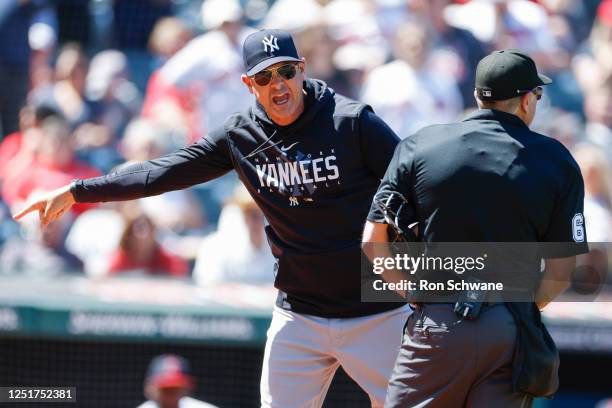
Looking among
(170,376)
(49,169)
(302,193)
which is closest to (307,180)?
(302,193)

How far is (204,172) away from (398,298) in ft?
2.99

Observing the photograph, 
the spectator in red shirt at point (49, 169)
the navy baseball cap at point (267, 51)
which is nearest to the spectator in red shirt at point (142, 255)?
the spectator in red shirt at point (49, 169)

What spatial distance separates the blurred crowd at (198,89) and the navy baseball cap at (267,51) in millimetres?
3112

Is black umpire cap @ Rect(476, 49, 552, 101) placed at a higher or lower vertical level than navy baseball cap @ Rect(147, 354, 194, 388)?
higher

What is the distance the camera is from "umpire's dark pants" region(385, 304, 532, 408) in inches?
123

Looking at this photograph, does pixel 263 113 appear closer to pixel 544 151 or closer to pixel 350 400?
pixel 544 151

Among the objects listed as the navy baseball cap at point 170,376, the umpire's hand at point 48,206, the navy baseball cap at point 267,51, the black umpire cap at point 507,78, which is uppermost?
the navy baseball cap at point 267,51

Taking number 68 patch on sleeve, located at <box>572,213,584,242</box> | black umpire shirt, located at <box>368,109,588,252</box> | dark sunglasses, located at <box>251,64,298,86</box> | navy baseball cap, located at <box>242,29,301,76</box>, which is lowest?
number 68 patch on sleeve, located at <box>572,213,584,242</box>

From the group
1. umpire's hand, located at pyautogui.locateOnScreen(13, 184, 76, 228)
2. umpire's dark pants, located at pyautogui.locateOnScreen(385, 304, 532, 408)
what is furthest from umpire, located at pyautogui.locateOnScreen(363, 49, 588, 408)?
umpire's hand, located at pyautogui.locateOnScreen(13, 184, 76, 228)

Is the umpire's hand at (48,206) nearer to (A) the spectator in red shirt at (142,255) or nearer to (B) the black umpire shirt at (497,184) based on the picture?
(B) the black umpire shirt at (497,184)

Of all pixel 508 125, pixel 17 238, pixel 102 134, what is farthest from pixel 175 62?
pixel 508 125

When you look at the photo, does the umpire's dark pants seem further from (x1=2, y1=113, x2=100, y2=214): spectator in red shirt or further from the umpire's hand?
(x1=2, y1=113, x2=100, y2=214): spectator in red shirt

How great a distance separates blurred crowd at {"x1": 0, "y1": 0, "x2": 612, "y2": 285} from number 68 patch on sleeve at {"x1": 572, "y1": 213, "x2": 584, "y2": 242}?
3800 millimetres

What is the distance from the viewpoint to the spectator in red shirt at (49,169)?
7.60m
